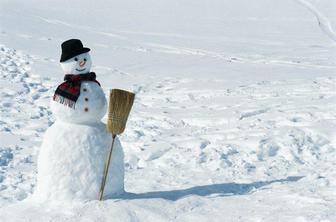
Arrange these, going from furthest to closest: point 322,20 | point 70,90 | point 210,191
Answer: point 322,20 < point 210,191 < point 70,90

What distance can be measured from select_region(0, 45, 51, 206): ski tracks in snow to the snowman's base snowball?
3.15ft

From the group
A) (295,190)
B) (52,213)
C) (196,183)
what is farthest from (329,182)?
(52,213)

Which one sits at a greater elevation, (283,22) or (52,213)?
(283,22)

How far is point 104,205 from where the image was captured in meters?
4.69

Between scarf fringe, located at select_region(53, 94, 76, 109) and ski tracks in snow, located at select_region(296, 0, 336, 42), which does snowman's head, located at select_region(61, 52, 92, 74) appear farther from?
ski tracks in snow, located at select_region(296, 0, 336, 42)

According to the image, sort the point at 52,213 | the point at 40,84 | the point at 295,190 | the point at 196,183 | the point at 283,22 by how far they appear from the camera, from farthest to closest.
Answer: the point at 283,22, the point at 40,84, the point at 196,183, the point at 295,190, the point at 52,213

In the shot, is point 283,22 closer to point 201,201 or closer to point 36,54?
point 36,54

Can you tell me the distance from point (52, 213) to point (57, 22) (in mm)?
13305

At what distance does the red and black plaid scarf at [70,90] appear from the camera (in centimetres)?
461

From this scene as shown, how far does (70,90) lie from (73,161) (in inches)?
22.4

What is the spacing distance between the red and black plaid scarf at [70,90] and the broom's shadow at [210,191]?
0.93 m

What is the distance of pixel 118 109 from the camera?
465cm

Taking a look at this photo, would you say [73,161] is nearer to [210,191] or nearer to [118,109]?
[118,109]

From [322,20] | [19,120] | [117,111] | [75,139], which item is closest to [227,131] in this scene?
[19,120]
